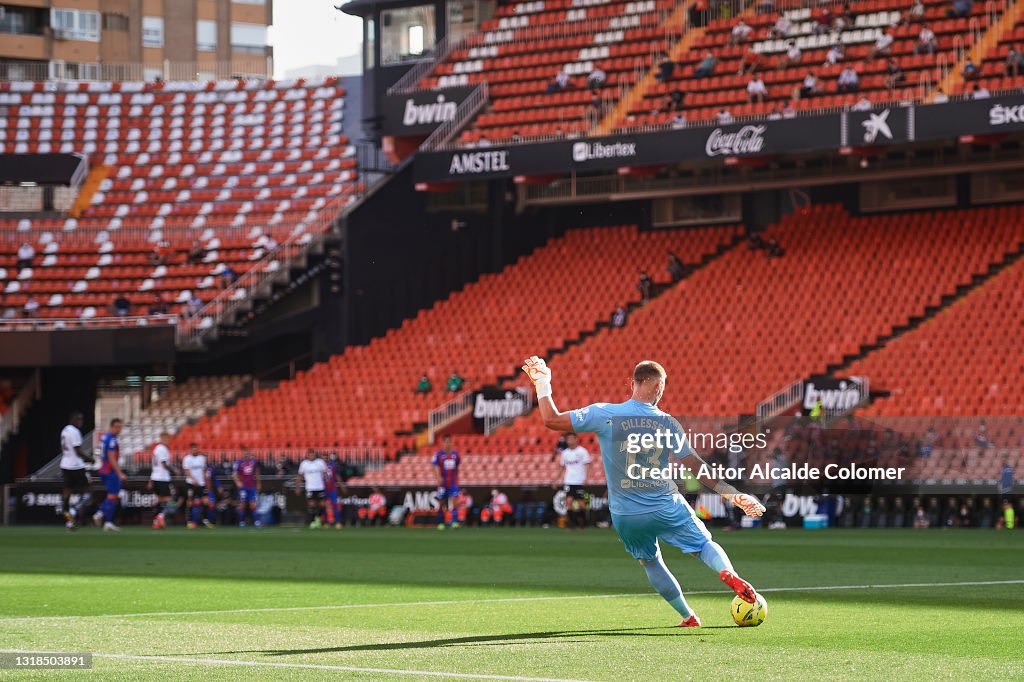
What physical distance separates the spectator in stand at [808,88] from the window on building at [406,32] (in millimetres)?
12429

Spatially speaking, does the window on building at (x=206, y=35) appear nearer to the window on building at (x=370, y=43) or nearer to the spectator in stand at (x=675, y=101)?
the window on building at (x=370, y=43)

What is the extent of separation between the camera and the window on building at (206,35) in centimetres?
9125

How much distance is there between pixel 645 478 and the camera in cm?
1140

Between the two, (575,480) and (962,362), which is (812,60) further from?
(575,480)

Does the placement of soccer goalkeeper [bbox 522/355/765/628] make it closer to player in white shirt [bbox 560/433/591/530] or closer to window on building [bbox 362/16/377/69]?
player in white shirt [bbox 560/433/591/530]

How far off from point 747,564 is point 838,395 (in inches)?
610

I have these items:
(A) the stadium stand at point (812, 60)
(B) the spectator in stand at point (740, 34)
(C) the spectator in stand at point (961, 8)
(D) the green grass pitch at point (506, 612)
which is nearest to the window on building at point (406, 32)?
(A) the stadium stand at point (812, 60)

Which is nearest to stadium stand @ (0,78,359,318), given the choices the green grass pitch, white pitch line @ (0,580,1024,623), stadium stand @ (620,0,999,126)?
stadium stand @ (620,0,999,126)

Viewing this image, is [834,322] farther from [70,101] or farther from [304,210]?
[70,101]

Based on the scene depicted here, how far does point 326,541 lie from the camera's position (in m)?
27.4

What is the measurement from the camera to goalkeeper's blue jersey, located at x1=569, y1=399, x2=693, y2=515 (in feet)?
36.9

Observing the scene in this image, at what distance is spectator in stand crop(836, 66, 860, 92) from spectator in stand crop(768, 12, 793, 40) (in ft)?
10.3

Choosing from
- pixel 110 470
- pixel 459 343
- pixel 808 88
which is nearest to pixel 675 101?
pixel 808 88

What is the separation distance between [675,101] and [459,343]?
27.3 feet
